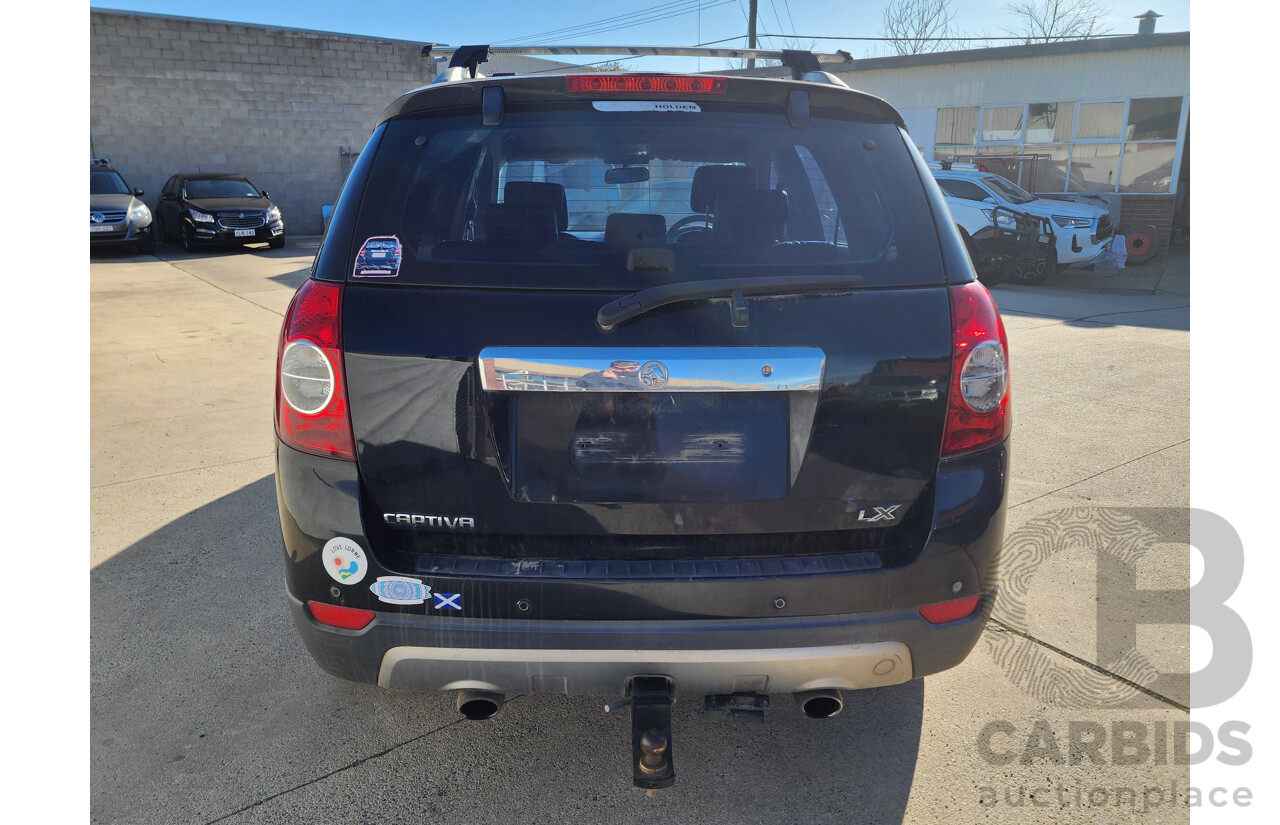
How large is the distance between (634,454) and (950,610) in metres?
0.88

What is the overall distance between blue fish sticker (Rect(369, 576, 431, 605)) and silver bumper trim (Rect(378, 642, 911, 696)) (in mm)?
122

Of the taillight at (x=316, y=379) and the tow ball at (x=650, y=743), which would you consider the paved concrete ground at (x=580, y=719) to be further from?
the taillight at (x=316, y=379)

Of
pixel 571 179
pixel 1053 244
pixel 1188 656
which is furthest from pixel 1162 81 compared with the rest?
pixel 571 179

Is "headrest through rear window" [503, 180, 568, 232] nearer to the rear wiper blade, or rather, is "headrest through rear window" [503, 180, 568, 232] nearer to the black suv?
the black suv

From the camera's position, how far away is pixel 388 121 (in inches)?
86.3

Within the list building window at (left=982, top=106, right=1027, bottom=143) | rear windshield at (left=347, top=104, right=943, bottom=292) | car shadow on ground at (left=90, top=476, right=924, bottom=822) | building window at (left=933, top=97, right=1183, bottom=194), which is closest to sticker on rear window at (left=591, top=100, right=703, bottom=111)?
rear windshield at (left=347, top=104, right=943, bottom=292)

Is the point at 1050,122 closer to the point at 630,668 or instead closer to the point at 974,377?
the point at 974,377

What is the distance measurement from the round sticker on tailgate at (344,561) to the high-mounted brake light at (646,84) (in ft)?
4.13

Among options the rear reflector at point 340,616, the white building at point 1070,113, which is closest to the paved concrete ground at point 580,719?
the rear reflector at point 340,616

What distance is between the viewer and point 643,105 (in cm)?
215

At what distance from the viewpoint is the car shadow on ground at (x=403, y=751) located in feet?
7.40

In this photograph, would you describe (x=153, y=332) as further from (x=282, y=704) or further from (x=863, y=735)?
(x=863, y=735)

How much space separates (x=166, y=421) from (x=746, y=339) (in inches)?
205

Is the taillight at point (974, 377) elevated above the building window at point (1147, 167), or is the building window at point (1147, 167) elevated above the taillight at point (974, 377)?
the building window at point (1147, 167)
